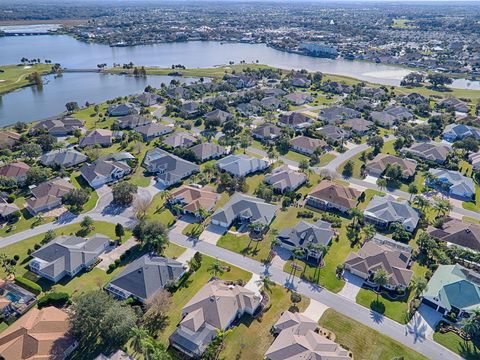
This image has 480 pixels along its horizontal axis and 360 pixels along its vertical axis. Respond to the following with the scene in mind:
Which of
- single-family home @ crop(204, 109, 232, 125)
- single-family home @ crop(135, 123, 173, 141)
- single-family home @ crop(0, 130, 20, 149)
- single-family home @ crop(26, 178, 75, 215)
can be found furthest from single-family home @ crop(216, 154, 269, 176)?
single-family home @ crop(0, 130, 20, 149)

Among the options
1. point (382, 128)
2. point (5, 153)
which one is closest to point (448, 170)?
point (382, 128)

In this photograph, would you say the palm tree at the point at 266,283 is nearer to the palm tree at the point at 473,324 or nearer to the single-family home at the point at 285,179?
the palm tree at the point at 473,324

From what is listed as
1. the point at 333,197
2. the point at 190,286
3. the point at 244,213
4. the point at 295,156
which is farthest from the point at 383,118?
the point at 190,286

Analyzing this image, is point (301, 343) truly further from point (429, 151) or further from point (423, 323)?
point (429, 151)

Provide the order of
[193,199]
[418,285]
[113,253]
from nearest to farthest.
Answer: [418,285]
[113,253]
[193,199]

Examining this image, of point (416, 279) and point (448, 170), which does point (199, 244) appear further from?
point (448, 170)
